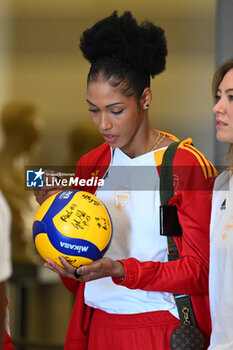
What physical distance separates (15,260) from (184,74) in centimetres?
200

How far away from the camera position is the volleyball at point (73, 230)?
1.90 meters

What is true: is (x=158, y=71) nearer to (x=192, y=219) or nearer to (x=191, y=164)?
(x=191, y=164)

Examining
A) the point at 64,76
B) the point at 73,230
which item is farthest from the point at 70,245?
the point at 64,76

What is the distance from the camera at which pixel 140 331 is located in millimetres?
2037

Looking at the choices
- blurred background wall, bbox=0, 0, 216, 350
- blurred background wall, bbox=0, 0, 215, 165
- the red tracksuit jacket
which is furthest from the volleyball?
blurred background wall, bbox=0, 0, 215, 165

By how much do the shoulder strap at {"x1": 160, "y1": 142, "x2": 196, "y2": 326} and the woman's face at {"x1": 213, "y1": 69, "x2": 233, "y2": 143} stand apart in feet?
0.57

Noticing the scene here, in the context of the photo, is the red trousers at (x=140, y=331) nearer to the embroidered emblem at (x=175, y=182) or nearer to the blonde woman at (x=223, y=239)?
the blonde woman at (x=223, y=239)

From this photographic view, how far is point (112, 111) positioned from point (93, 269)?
0.54 meters

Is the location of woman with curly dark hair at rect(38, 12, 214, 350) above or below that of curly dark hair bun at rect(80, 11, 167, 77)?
below

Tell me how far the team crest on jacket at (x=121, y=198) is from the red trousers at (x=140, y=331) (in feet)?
1.25

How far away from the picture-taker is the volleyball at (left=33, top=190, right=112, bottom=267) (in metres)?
1.90

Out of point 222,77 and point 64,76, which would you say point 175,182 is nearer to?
point 222,77

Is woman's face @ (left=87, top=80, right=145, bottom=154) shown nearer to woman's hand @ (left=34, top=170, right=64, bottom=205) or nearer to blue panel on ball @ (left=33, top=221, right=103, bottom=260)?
woman's hand @ (left=34, top=170, right=64, bottom=205)

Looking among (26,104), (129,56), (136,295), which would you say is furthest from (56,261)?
(26,104)
